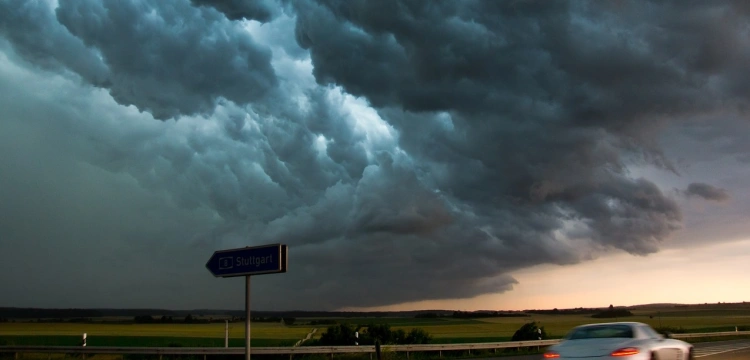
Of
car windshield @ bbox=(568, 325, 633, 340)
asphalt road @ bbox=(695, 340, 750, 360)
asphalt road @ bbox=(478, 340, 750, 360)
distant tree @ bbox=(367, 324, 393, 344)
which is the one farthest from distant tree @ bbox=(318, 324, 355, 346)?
car windshield @ bbox=(568, 325, 633, 340)

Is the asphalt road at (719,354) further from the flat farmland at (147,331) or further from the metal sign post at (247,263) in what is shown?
the flat farmland at (147,331)

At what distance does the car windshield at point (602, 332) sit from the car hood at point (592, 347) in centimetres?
32

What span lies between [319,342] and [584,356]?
937 inches

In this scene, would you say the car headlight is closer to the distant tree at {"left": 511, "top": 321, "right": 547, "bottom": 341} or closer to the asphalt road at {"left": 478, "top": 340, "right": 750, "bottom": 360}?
the asphalt road at {"left": 478, "top": 340, "right": 750, "bottom": 360}

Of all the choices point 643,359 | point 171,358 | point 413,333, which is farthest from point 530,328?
point 643,359

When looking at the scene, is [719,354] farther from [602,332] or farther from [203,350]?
[203,350]

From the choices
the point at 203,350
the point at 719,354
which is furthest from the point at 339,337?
the point at 719,354

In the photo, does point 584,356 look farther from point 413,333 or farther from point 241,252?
point 413,333

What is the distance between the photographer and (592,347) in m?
11.3

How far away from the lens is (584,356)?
444 inches

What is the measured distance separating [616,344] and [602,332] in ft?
3.06

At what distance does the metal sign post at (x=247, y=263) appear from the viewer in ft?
34.0

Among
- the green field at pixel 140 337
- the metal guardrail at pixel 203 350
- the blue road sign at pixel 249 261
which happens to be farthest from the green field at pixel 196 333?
the blue road sign at pixel 249 261

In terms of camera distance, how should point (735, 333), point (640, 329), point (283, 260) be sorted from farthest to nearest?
point (735, 333), point (640, 329), point (283, 260)
